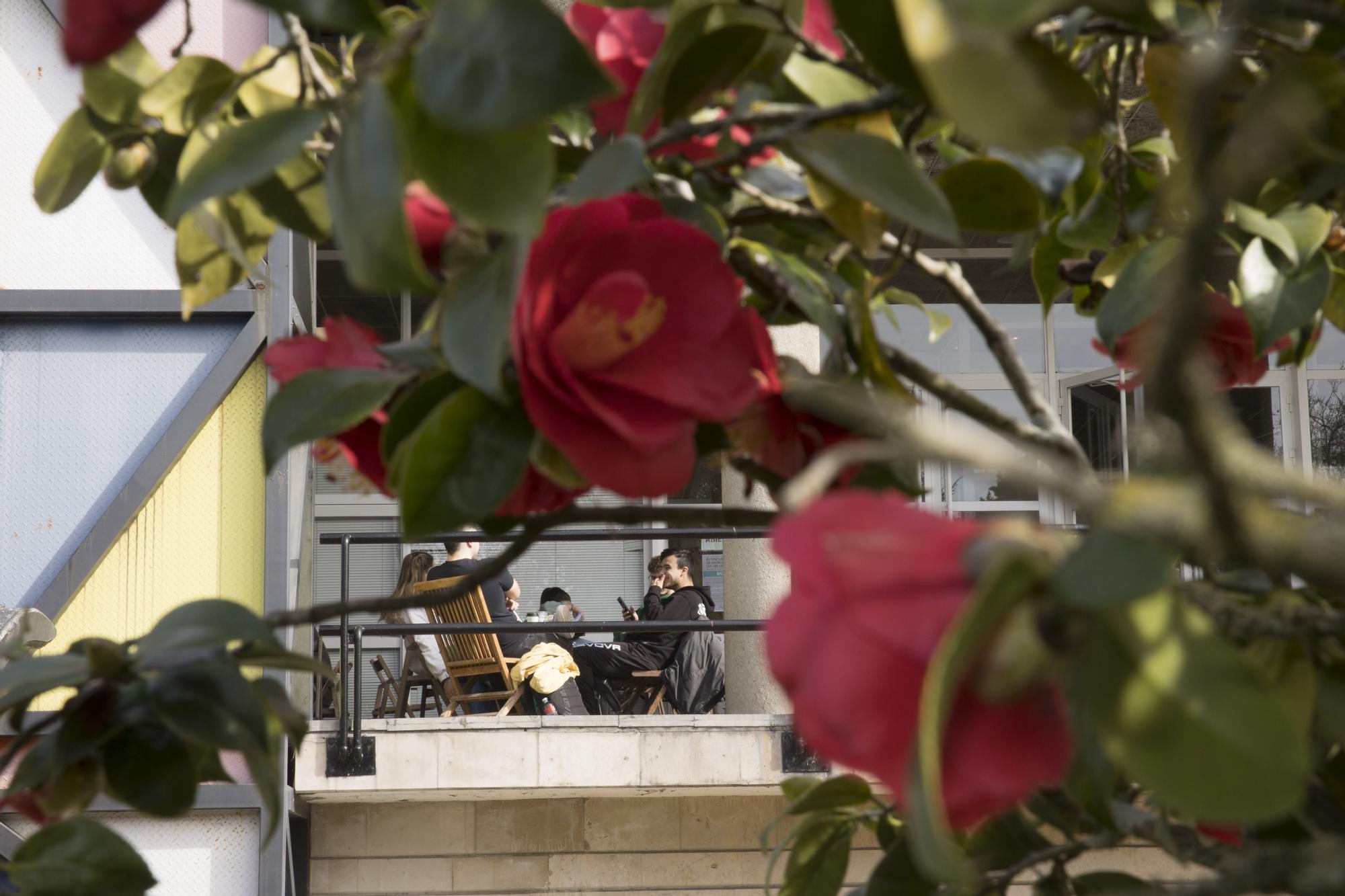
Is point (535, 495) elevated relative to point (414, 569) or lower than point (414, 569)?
elevated

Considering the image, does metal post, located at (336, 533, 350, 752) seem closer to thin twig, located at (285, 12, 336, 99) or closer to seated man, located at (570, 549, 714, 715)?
seated man, located at (570, 549, 714, 715)

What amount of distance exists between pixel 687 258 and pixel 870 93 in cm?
17

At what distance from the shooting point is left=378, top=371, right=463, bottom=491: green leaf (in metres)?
0.49

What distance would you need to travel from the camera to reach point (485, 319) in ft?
1.31

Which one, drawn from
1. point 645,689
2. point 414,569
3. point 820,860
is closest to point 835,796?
point 820,860

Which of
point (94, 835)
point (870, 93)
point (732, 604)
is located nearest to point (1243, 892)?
point (870, 93)

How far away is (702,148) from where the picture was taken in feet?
1.95

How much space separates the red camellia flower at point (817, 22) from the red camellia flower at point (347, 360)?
0.24 meters

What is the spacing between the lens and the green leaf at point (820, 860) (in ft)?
2.61

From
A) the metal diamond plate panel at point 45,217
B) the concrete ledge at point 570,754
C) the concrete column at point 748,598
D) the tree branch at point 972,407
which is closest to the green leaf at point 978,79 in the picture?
the tree branch at point 972,407

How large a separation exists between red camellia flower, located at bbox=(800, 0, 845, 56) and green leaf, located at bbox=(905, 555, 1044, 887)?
0.37m

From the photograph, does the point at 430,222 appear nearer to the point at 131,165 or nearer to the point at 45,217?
the point at 131,165

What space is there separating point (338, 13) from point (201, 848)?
3208 millimetres

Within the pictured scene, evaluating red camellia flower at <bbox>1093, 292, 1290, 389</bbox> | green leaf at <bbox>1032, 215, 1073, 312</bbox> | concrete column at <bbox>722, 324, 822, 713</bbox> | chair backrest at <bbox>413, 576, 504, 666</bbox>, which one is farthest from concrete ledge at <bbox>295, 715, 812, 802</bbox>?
→ red camellia flower at <bbox>1093, 292, 1290, 389</bbox>
